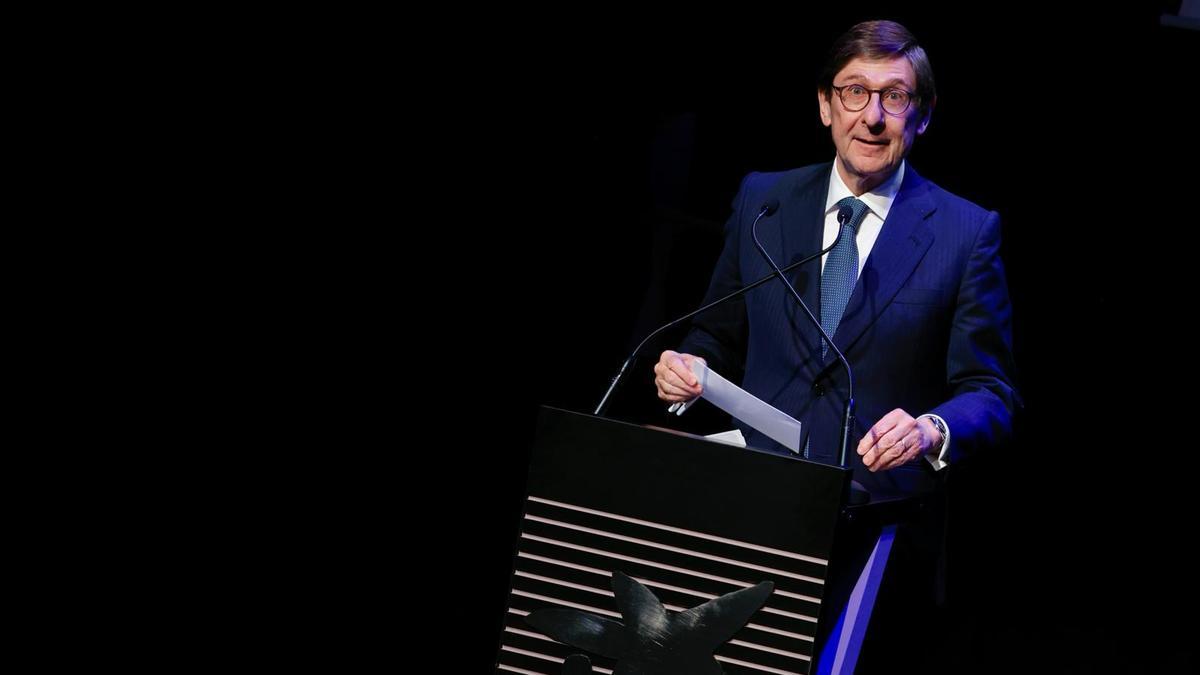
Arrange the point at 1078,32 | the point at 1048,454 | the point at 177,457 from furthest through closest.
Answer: the point at 177,457, the point at 1048,454, the point at 1078,32

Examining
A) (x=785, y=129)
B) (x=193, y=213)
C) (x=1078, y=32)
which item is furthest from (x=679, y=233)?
(x=193, y=213)

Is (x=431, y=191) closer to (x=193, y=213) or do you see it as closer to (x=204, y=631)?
(x=193, y=213)

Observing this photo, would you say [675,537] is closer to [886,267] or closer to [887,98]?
[886,267]

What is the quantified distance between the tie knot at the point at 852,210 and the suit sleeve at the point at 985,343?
8.6 inches

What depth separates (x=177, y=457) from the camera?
3.20 m

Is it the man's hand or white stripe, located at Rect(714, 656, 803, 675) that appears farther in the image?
the man's hand

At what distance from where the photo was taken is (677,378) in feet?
6.14

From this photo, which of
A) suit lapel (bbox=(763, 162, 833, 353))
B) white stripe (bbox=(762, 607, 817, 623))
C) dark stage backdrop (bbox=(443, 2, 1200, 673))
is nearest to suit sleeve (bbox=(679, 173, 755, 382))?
suit lapel (bbox=(763, 162, 833, 353))

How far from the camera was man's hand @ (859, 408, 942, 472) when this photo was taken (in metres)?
1.74

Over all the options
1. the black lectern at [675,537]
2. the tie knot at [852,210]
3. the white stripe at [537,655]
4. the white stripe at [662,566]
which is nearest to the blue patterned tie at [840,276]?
the tie knot at [852,210]

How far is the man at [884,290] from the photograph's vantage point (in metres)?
2.06

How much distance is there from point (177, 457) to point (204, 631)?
0.56 m

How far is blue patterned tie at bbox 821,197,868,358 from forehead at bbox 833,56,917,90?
224 mm

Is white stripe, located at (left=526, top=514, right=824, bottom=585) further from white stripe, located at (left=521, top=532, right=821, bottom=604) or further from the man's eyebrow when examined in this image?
the man's eyebrow
